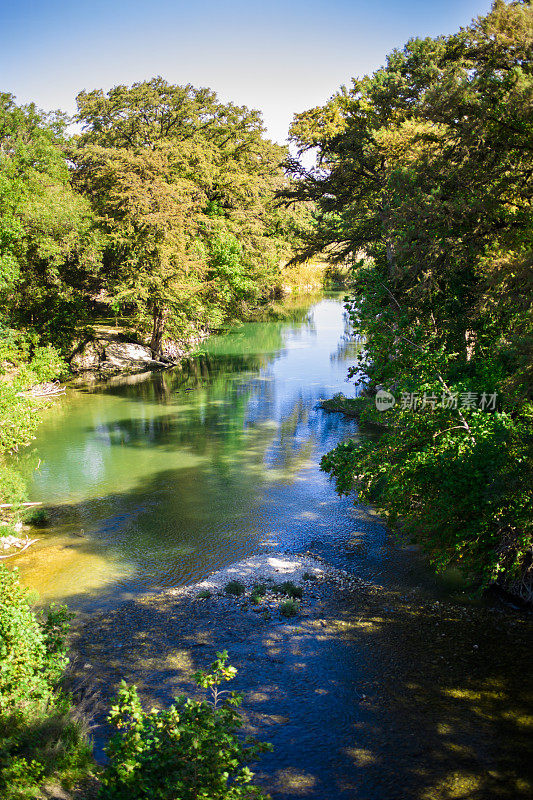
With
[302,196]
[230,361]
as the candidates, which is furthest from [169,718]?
[230,361]

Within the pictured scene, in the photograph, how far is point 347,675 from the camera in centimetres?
1017

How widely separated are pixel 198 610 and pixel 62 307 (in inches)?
1056

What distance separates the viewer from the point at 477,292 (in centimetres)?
1410

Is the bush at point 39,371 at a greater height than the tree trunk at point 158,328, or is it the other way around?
the tree trunk at point 158,328

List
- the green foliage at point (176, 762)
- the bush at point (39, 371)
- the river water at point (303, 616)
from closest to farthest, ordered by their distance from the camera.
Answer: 1. the green foliage at point (176, 762)
2. the river water at point (303, 616)
3. the bush at point (39, 371)

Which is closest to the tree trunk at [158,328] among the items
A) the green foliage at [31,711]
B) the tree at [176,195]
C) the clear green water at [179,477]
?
the tree at [176,195]

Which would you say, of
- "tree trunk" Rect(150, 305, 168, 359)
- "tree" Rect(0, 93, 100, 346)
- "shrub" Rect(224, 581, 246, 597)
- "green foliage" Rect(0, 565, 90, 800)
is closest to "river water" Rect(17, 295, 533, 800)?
"shrub" Rect(224, 581, 246, 597)

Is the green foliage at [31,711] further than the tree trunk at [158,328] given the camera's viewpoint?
No

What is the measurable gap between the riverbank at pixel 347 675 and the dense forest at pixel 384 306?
2.97ft

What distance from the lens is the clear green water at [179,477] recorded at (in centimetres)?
1493

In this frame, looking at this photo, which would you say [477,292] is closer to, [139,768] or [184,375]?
[139,768]

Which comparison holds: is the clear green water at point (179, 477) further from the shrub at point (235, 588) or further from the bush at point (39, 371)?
the bush at point (39, 371)

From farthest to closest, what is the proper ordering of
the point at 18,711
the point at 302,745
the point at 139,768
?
the point at 302,745, the point at 18,711, the point at 139,768

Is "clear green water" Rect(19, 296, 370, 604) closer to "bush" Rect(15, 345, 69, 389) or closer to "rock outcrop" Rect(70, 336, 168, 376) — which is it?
"rock outcrop" Rect(70, 336, 168, 376)
